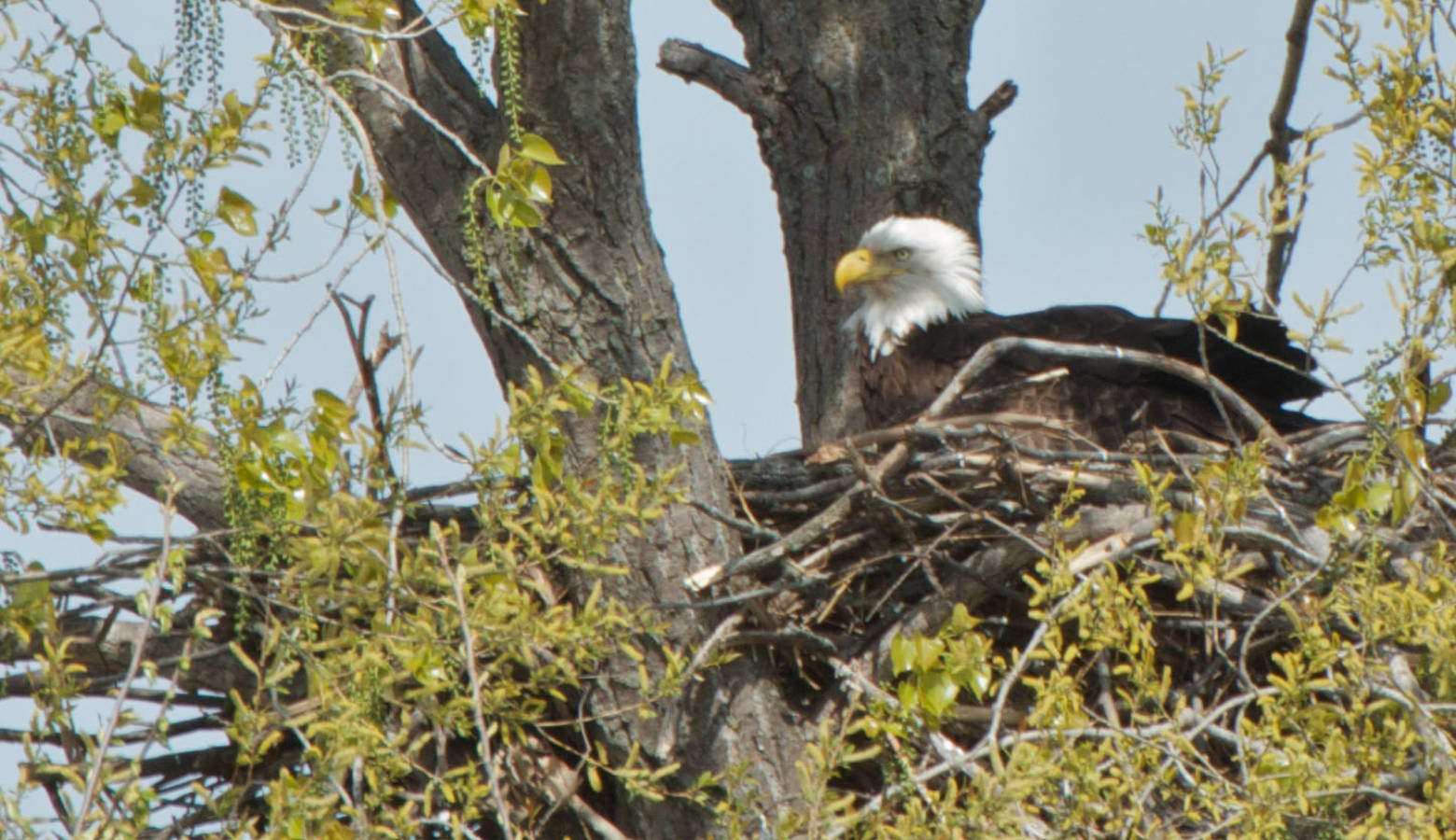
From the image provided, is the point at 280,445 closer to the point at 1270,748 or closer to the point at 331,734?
the point at 331,734

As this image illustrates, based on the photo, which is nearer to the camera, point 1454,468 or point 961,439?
point 1454,468

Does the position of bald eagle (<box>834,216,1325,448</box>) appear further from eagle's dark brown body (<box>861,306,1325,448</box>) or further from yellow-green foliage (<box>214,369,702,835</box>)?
yellow-green foliage (<box>214,369,702,835</box>)

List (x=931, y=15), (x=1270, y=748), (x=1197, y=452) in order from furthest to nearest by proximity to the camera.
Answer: (x=931, y=15), (x=1197, y=452), (x=1270, y=748)

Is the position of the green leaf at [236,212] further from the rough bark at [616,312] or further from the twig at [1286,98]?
the twig at [1286,98]

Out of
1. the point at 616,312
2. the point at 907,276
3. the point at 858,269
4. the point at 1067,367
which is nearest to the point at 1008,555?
the point at 616,312

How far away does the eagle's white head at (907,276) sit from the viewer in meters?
5.61

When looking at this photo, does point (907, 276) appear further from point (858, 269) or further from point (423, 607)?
point (423, 607)

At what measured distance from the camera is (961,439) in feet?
14.5

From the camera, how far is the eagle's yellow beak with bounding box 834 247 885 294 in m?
5.54

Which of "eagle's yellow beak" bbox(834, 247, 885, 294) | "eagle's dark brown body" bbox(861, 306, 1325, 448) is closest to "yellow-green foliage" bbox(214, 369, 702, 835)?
"eagle's dark brown body" bbox(861, 306, 1325, 448)

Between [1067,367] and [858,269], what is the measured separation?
0.84 metres

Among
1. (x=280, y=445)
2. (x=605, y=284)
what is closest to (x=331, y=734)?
(x=280, y=445)

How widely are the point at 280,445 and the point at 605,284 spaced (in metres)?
1.07

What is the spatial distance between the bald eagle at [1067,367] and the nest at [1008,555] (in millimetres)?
321
